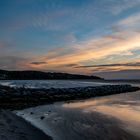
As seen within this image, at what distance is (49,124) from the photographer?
12.9m

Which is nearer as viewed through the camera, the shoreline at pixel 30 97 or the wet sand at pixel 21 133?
the wet sand at pixel 21 133

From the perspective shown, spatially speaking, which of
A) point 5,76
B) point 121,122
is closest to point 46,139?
point 121,122

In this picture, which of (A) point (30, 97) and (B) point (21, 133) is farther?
(A) point (30, 97)

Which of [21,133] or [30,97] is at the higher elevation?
[30,97]

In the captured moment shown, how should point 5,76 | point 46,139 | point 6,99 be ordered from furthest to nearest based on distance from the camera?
point 5,76 → point 6,99 → point 46,139

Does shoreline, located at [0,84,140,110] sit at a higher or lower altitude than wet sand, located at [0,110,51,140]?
higher

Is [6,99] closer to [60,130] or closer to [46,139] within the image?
[60,130]

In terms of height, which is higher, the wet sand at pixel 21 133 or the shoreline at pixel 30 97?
the shoreline at pixel 30 97

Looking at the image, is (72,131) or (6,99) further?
(6,99)

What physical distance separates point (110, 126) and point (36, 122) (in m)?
3.68

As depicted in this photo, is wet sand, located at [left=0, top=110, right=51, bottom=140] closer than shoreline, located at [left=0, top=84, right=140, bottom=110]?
Yes

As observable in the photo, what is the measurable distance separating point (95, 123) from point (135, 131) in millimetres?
2488

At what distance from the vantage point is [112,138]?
10.5 m

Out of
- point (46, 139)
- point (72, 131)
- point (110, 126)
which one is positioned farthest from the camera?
point (110, 126)
